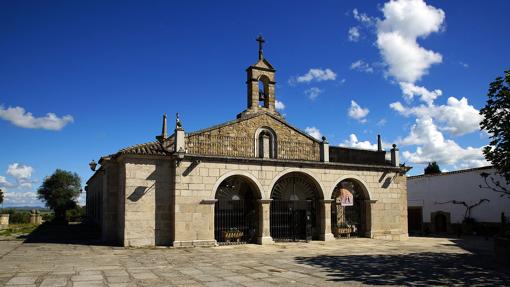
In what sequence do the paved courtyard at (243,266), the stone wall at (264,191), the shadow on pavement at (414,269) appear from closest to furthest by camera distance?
the paved courtyard at (243,266), the shadow on pavement at (414,269), the stone wall at (264,191)

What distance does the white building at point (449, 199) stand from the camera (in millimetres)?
25047

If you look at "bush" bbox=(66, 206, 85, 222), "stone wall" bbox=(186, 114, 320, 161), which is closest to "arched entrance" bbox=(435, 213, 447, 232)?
"stone wall" bbox=(186, 114, 320, 161)

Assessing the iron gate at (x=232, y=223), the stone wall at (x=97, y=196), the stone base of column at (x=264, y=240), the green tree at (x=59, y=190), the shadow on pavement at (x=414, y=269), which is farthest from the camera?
the green tree at (x=59, y=190)

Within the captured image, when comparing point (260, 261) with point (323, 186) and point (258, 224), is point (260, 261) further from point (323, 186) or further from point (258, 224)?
point (323, 186)

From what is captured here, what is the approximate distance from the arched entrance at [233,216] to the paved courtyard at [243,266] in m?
1.35

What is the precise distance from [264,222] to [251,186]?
1.65m

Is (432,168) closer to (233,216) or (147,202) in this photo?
(233,216)

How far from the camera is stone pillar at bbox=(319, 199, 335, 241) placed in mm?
18828

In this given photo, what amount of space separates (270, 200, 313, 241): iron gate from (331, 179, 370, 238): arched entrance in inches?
55.8

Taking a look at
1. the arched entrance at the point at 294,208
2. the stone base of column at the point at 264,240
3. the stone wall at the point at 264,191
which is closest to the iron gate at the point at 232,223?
the stone base of column at the point at 264,240

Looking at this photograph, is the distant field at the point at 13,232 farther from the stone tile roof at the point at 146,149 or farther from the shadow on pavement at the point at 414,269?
the shadow on pavement at the point at 414,269

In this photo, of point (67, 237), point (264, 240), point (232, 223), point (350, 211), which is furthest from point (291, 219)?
point (67, 237)

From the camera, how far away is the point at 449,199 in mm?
27641

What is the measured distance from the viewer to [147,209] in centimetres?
Result: 1544
